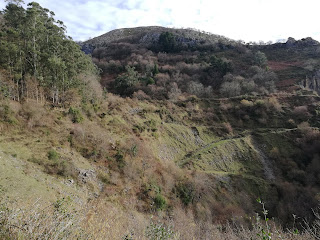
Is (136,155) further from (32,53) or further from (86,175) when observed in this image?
(32,53)

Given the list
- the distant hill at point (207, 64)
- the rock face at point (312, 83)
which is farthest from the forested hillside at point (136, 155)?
the rock face at point (312, 83)

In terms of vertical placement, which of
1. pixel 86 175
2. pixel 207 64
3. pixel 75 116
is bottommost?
pixel 86 175

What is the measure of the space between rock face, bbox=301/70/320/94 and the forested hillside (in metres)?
14.1

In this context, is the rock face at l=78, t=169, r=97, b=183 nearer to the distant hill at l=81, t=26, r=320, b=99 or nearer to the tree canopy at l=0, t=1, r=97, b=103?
the tree canopy at l=0, t=1, r=97, b=103

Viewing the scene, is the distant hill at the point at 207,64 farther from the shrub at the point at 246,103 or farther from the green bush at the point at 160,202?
the green bush at the point at 160,202

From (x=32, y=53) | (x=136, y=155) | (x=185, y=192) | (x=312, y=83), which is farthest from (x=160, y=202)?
(x=312, y=83)

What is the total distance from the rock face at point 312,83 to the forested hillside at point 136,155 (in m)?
14.1

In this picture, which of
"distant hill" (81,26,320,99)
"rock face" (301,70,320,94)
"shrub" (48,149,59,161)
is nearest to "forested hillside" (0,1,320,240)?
"shrub" (48,149,59,161)

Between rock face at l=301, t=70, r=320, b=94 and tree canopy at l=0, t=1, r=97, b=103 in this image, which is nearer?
tree canopy at l=0, t=1, r=97, b=103

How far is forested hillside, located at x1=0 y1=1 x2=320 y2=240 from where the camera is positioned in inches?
426

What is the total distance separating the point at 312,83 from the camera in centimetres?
4788

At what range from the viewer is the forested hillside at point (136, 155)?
10.8m

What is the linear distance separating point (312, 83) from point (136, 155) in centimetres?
4982

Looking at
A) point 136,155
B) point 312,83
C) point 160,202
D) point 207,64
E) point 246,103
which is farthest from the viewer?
point 207,64
